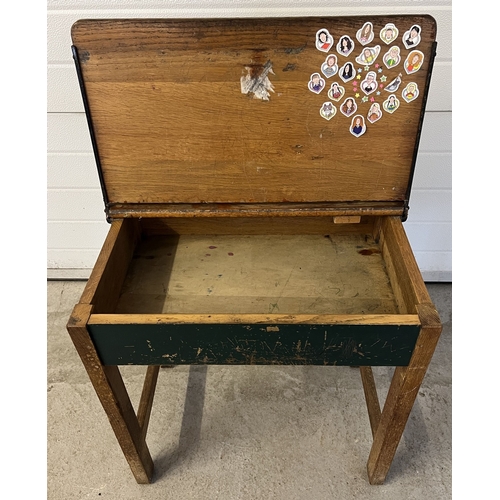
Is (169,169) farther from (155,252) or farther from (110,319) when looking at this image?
(110,319)

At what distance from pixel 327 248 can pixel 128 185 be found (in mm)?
608

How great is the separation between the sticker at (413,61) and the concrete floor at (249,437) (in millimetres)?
1132

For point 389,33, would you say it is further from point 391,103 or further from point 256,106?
point 256,106

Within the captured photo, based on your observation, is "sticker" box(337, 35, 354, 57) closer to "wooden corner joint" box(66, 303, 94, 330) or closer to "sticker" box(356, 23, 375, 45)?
"sticker" box(356, 23, 375, 45)

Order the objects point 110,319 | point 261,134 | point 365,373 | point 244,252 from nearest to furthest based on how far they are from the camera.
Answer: point 110,319 < point 261,134 < point 244,252 < point 365,373

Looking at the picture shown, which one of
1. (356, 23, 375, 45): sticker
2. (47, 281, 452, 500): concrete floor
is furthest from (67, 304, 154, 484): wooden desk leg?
(356, 23, 375, 45): sticker

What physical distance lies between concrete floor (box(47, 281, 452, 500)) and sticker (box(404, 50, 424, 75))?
3.72ft

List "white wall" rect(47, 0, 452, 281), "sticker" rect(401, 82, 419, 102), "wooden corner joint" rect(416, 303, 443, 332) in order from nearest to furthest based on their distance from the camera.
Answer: "wooden corner joint" rect(416, 303, 443, 332)
"sticker" rect(401, 82, 419, 102)
"white wall" rect(47, 0, 452, 281)

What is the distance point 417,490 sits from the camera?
1403 mm

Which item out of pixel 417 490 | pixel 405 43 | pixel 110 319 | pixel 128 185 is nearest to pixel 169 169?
pixel 128 185

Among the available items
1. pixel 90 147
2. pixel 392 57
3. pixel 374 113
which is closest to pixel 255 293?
pixel 374 113

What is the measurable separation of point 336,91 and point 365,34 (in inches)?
5.2

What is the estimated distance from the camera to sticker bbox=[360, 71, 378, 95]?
1037mm

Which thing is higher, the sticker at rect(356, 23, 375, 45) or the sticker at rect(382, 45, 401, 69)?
the sticker at rect(356, 23, 375, 45)
